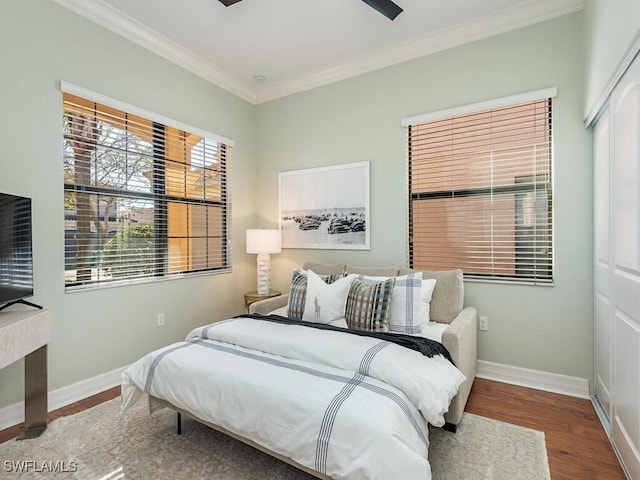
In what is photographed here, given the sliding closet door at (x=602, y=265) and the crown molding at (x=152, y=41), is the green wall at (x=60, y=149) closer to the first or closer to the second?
the crown molding at (x=152, y=41)

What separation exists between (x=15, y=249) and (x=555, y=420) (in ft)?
11.6

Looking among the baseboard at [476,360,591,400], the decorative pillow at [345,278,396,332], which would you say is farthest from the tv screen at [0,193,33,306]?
the baseboard at [476,360,591,400]

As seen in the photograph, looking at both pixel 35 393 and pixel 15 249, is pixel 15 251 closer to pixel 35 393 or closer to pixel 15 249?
pixel 15 249

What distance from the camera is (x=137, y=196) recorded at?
9.61ft

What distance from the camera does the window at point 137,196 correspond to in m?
2.54

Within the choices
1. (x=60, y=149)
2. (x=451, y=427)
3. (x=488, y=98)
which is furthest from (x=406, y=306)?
(x=60, y=149)

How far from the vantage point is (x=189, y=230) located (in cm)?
340

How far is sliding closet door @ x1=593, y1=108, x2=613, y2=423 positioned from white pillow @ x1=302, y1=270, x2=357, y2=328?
1.63 m

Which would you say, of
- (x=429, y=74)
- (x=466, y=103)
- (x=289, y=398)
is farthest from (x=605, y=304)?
(x=429, y=74)

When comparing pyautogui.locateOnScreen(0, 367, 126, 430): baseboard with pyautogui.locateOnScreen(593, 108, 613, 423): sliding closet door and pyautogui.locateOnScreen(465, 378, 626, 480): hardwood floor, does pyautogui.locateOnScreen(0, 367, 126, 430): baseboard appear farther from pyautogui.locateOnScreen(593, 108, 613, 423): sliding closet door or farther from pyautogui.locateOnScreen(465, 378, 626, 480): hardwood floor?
pyautogui.locateOnScreen(593, 108, 613, 423): sliding closet door

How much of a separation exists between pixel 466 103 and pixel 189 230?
283 centimetres

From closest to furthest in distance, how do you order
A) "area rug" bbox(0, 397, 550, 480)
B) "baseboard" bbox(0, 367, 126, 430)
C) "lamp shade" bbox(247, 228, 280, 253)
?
"area rug" bbox(0, 397, 550, 480), "baseboard" bbox(0, 367, 126, 430), "lamp shade" bbox(247, 228, 280, 253)

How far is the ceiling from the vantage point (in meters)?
2.58

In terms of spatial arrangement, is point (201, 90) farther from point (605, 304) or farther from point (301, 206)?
point (605, 304)
